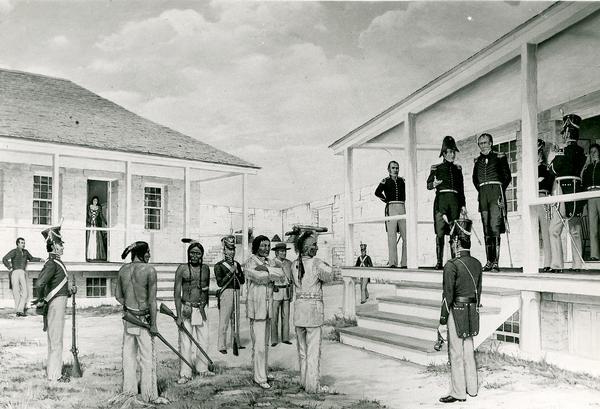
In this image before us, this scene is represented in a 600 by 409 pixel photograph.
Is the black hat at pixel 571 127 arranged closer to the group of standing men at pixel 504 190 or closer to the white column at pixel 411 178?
the group of standing men at pixel 504 190

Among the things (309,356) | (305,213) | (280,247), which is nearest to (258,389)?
(309,356)

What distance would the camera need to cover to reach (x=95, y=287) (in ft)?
23.1

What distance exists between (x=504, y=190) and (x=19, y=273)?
5.05 m

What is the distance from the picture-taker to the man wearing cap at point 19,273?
6285mm

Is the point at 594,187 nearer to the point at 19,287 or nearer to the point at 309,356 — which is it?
the point at 309,356

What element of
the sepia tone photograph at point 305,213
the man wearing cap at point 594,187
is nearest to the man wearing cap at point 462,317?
the sepia tone photograph at point 305,213

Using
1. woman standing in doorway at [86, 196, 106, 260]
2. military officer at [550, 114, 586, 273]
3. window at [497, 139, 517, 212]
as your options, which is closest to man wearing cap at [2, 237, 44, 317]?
woman standing in doorway at [86, 196, 106, 260]

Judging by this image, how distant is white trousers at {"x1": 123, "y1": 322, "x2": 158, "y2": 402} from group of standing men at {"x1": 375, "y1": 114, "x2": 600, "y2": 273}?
2942mm

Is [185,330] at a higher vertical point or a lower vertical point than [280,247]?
lower

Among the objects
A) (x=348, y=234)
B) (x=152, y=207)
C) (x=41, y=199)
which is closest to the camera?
(x=348, y=234)

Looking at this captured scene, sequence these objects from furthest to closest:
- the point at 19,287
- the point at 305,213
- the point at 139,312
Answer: the point at 19,287 < the point at 305,213 < the point at 139,312

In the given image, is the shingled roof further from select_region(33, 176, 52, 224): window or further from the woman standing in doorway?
the woman standing in doorway

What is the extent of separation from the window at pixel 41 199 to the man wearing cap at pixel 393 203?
4780mm

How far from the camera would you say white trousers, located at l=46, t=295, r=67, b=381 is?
506 cm
